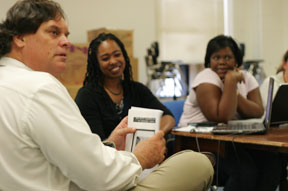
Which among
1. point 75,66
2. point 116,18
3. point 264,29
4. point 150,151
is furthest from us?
point 264,29

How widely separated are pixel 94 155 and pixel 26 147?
201 mm

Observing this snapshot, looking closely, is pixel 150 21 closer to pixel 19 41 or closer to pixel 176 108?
pixel 176 108

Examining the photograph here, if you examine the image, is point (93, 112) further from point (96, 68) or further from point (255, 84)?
point (255, 84)

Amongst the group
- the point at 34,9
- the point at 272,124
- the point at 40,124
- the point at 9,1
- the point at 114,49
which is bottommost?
the point at 272,124

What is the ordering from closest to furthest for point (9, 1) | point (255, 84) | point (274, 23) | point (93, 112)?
point (93, 112), point (255, 84), point (9, 1), point (274, 23)

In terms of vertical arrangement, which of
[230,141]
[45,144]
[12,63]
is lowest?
[230,141]

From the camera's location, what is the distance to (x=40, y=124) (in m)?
0.96

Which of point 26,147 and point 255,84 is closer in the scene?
point 26,147

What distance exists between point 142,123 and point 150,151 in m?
0.17

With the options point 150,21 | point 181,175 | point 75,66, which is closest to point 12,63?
point 181,175

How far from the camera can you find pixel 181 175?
121 centimetres

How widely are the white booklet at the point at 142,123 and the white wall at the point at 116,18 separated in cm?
309

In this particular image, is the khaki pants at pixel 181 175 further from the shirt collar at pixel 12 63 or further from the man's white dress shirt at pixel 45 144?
the shirt collar at pixel 12 63

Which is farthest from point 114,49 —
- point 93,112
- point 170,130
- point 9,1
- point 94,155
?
point 9,1
